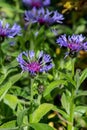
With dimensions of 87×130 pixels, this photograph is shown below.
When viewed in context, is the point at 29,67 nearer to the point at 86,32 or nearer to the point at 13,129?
the point at 13,129

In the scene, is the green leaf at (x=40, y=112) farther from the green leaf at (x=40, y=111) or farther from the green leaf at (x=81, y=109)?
the green leaf at (x=81, y=109)

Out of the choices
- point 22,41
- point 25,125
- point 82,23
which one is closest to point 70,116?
point 25,125

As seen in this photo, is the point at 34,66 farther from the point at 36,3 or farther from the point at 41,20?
the point at 36,3

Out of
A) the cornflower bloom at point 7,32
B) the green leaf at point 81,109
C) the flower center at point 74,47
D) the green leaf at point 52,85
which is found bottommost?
the green leaf at point 81,109

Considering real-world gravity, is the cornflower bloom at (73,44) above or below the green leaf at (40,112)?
above

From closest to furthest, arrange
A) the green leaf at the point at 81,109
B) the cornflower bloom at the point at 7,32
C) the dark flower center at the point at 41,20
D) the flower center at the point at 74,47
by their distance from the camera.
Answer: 1. the flower center at the point at 74,47
2. the green leaf at the point at 81,109
3. the cornflower bloom at the point at 7,32
4. the dark flower center at the point at 41,20

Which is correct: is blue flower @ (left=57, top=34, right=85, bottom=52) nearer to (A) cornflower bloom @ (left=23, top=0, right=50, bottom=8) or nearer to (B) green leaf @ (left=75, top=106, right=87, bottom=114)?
(B) green leaf @ (left=75, top=106, right=87, bottom=114)

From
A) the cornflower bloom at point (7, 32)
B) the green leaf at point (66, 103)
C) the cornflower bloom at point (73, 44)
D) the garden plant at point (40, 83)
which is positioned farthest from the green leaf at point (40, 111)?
the cornflower bloom at point (7, 32)

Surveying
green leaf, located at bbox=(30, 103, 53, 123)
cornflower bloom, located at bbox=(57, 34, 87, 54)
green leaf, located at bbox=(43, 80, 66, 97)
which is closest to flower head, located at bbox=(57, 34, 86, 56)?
cornflower bloom, located at bbox=(57, 34, 87, 54)

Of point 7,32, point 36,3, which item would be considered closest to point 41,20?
point 7,32
